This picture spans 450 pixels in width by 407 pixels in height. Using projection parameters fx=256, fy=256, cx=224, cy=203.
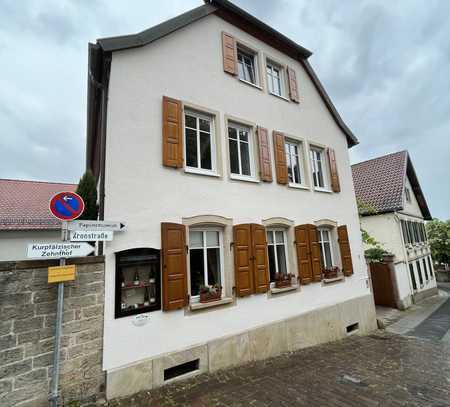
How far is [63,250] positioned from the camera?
3.67 meters

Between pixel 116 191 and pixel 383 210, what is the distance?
1414 centimetres

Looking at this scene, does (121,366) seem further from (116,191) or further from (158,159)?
(158,159)

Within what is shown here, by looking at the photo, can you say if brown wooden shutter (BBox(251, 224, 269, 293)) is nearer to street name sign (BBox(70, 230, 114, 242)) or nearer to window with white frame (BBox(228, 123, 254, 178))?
window with white frame (BBox(228, 123, 254, 178))

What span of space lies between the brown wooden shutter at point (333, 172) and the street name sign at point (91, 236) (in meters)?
7.52

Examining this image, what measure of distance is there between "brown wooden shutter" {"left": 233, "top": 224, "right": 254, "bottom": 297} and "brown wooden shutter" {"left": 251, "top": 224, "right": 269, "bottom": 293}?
0.12m

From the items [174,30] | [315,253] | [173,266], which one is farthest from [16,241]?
[315,253]

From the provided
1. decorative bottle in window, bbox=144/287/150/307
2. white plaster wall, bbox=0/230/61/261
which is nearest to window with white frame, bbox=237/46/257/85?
decorative bottle in window, bbox=144/287/150/307

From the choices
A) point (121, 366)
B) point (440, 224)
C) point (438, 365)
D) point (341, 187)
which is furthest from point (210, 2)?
point (440, 224)

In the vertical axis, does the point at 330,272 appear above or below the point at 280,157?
below

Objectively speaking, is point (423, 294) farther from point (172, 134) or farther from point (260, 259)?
point (172, 134)

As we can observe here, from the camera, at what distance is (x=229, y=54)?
7.12 meters

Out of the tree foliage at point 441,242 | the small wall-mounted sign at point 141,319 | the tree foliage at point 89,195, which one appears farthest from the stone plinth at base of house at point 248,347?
the tree foliage at point 441,242

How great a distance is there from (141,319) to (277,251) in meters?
4.06

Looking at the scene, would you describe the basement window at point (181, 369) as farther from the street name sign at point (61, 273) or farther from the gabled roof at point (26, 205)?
the gabled roof at point (26, 205)
